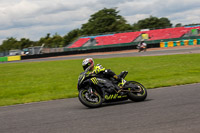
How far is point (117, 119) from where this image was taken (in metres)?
5.45

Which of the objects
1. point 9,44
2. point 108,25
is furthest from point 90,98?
point 9,44

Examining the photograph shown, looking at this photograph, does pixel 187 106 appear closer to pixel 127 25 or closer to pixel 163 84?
pixel 163 84

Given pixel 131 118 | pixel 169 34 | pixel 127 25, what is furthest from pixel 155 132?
pixel 127 25

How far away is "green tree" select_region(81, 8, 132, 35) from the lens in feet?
274

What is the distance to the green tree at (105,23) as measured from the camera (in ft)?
274

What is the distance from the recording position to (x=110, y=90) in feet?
23.6

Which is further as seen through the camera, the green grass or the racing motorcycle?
the green grass

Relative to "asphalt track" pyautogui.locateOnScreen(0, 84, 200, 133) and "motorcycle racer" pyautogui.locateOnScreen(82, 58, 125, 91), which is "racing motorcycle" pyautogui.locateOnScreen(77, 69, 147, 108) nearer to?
"motorcycle racer" pyautogui.locateOnScreen(82, 58, 125, 91)

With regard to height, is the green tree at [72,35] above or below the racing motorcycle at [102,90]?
above

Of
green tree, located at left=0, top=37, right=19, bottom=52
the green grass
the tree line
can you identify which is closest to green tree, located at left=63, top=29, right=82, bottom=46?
the tree line

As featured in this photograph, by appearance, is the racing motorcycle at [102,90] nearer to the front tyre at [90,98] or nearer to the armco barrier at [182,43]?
the front tyre at [90,98]

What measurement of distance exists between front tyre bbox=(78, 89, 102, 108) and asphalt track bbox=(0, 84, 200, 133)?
0.18 m

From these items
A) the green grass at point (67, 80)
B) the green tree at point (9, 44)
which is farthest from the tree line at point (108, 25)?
the green grass at point (67, 80)

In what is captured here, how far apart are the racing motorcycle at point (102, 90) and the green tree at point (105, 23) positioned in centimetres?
7469
